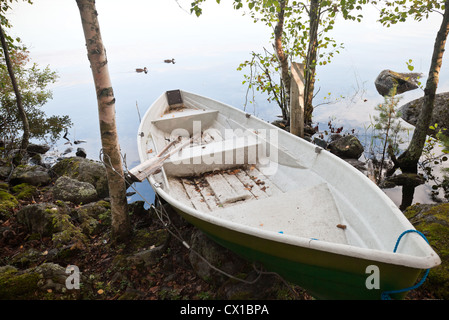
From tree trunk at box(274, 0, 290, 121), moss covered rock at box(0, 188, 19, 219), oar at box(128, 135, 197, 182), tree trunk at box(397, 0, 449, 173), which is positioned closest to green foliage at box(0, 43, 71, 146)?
moss covered rock at box(0, 188, 19, 219)

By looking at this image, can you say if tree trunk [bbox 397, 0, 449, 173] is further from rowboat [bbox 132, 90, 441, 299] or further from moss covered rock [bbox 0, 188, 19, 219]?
moss covered rock [bbox 0, 188, 19, 219]

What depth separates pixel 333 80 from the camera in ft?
60.3

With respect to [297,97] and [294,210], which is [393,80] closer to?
[297,97]

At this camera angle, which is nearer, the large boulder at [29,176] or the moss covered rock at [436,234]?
the moss covered rock at [436,234]

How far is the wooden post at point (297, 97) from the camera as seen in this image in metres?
5.54

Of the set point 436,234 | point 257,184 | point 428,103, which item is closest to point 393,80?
point 428,103

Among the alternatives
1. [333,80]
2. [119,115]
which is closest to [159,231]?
[119,115]

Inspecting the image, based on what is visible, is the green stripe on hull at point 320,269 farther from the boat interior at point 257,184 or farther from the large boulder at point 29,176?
the large boulder at point 29,176

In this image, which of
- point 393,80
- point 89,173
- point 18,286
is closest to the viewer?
point 18,286

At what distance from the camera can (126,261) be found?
3.45m

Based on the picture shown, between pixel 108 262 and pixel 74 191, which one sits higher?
pixel 74 191

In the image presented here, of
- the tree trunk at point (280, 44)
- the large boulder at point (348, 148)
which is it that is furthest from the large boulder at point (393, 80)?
the tree trunk at point (280, 44)

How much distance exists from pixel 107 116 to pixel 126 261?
71.1 inches
